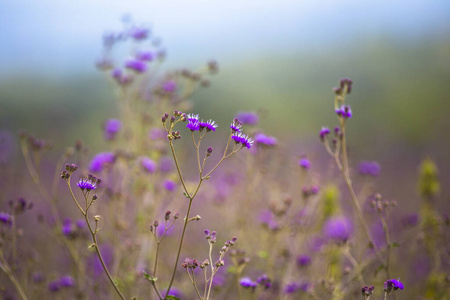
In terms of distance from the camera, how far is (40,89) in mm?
14688

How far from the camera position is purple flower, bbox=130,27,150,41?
4305 mm

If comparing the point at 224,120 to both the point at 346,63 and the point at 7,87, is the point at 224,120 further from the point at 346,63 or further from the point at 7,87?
the point at 7,87

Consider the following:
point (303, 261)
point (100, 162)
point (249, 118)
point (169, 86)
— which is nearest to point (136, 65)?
point (169, 86)

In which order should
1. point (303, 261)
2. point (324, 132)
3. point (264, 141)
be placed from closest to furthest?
point (324, 132) → point (264, 141) → point (303, 261)

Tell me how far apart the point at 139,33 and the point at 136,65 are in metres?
0.40

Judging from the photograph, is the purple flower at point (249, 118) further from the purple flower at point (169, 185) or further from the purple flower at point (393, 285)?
the purple flower at point (393, 285)

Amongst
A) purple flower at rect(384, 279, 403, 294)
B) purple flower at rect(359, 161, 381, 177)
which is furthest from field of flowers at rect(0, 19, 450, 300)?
purple flower at rect(384, 279, 403, 294)

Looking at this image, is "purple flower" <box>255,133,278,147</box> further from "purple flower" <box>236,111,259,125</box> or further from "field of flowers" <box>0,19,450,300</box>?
"purple flower" <box>236,111,259,125</box>

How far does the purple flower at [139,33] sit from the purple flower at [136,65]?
299 millimetres

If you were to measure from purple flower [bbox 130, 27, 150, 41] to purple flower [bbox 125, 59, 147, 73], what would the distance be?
299 mm

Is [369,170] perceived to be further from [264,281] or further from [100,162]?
[100,162]

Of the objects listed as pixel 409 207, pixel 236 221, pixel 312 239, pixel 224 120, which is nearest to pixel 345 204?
pixel 409 207

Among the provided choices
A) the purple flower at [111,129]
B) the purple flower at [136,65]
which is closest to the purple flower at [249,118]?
the purple flower at [136,65]

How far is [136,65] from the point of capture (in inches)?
163
